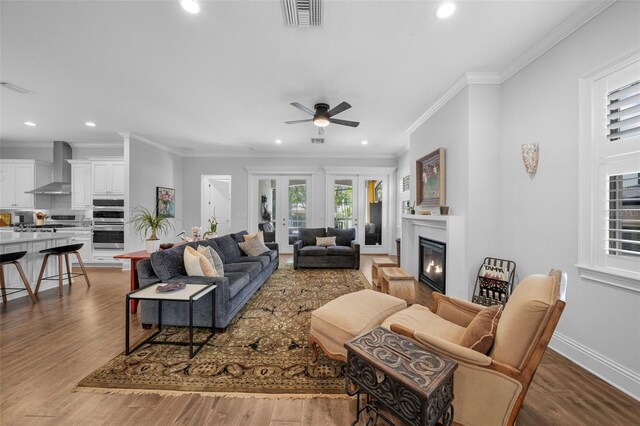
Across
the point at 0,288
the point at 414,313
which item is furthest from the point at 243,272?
the point at 0,288

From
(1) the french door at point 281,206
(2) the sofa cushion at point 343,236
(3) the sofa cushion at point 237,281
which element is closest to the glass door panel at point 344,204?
(1) the french door at point 281,206

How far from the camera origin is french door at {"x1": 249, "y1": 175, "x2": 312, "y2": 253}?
6793 mm

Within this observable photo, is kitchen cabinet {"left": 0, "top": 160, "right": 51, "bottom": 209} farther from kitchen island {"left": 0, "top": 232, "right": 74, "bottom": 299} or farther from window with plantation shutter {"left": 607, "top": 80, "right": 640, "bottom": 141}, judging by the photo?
window with plantation shutter {"left": 607, "top": 80, "right": 640, "bottom": 141}

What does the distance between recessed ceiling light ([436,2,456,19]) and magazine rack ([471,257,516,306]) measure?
251 centimetres

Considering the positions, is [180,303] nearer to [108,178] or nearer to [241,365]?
[241,365]

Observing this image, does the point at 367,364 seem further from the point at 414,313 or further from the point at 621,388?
the point at 621,388

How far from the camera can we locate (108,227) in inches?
205

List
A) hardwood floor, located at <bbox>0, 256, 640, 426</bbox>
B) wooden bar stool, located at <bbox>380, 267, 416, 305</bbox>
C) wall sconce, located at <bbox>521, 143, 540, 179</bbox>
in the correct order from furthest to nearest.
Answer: wooden bar stool, located at <bbox>380, 267, 416, 305</bbox> < wall sconce, located at <bbox>521, 143, 540, 179</bbox> < hardwood floor, located at <bbox>0, 256, 640, 426</bbox>

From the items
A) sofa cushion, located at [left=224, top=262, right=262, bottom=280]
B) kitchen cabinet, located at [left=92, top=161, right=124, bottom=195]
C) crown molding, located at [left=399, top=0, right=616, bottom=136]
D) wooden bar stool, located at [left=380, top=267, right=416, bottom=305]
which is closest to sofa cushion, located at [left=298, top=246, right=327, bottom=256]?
sofa cushion, located at [left=224, top=262, right=262, bottom=280]

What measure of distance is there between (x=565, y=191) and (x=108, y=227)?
298 inches

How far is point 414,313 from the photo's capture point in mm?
1910

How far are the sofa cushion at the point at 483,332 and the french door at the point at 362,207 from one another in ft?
17.7

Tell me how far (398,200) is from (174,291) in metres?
5.84

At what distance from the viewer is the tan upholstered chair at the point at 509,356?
1142 mm
